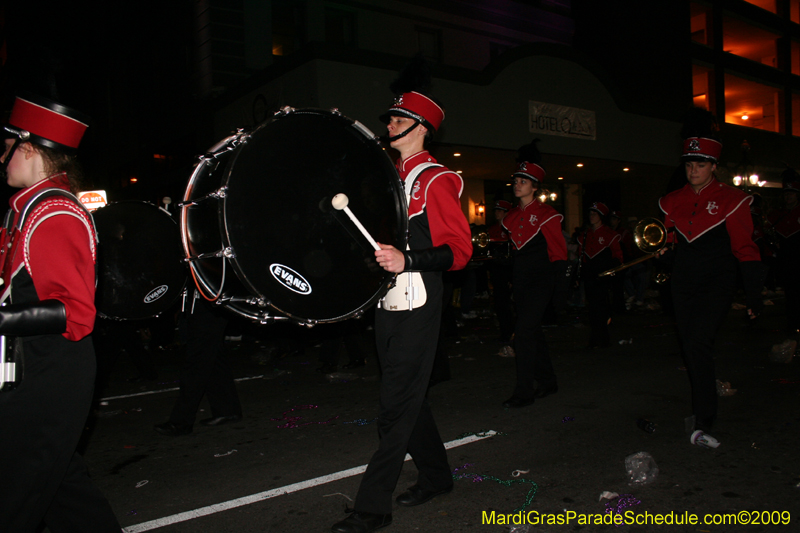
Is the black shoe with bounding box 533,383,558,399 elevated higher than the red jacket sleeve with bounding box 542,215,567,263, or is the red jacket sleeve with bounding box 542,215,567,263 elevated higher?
the red jacket sleeve with bounding box 542,215,567,263

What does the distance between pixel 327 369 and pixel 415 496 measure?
401 cm

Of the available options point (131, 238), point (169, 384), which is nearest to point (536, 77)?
point (169, 384)

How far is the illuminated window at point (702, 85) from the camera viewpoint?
24375 mm

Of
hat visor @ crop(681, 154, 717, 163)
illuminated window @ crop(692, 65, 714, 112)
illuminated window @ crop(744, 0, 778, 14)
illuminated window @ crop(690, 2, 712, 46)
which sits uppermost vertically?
illuminated window @ crop(744, 0, 778, 14)

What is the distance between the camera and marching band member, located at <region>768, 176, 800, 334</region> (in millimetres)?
9039

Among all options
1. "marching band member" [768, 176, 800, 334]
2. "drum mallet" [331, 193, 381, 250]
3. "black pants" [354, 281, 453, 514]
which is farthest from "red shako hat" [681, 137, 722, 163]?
"marching band member" [768, 176, 800, 334]

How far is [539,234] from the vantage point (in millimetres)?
5926

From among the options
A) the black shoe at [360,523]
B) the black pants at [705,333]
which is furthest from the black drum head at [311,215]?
the black pants at [705,333]

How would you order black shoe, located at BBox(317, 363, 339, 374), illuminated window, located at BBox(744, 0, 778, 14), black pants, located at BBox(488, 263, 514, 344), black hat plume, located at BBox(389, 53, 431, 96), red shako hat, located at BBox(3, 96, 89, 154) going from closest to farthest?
red shako hat, located at BBox(3, 96, 89, 154) → black hat plume, located at BBox(389, 53, 431, 96) → black shoe, located at BBox(317, 363, 339, 374) → black pants, located at BBox(488, 263, 514, 344) → illuminated window, located at BBox(744, 0, 778, 14)

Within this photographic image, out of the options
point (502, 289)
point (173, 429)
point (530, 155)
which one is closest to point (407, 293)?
point (173, 429)

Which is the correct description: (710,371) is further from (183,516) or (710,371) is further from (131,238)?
(131,238)

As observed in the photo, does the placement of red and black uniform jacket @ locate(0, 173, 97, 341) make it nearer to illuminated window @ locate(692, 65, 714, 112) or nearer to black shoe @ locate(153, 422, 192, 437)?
black shoe @ locate(153, 422, 192, 437)

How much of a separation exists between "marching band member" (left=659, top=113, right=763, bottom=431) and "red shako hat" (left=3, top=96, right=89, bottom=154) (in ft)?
13.5

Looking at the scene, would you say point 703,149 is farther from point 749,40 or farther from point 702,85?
point 749,40
